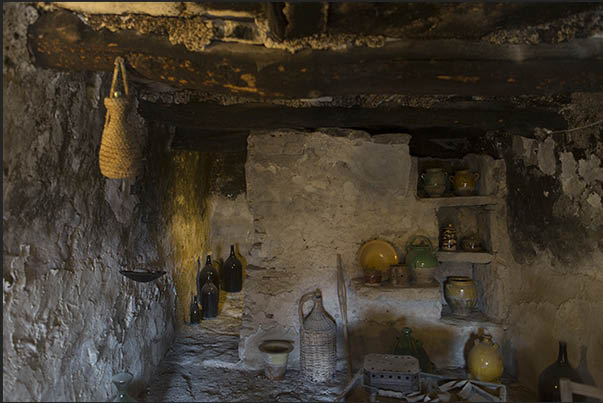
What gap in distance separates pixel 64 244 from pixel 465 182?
7.42 feet

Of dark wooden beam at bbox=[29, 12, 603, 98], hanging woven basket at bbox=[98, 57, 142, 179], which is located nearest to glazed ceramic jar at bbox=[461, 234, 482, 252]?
dark wooden beam at bbox=[29, 12, 603, 98]

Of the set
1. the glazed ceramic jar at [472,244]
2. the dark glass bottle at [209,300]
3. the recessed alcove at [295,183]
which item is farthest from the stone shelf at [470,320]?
the dark glass bottle at [209,300]

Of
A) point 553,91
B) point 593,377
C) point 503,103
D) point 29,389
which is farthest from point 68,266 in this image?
point 593,377

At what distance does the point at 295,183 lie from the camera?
104 inches

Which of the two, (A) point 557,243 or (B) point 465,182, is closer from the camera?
(A) point 557,243

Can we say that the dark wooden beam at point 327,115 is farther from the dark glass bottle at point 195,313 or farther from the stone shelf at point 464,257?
the dark glass bottle at point 195,313

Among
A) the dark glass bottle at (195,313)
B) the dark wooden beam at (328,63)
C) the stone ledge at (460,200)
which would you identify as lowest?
the dark glass bottle at (195,313)

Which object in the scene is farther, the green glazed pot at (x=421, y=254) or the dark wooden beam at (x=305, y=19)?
the green glazed pot at (x=421, y=254)

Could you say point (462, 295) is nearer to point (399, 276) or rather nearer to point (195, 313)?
point (399, 276)

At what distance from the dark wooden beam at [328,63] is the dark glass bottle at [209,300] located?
2158 mm

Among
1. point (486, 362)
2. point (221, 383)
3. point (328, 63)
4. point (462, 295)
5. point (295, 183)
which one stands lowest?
point (221, 383)

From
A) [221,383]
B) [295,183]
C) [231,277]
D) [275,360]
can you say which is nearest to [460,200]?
[295,183]

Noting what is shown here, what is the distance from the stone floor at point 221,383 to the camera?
2273mm

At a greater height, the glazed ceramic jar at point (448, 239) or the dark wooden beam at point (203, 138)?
the dark wooden beam at point (203, 138)
